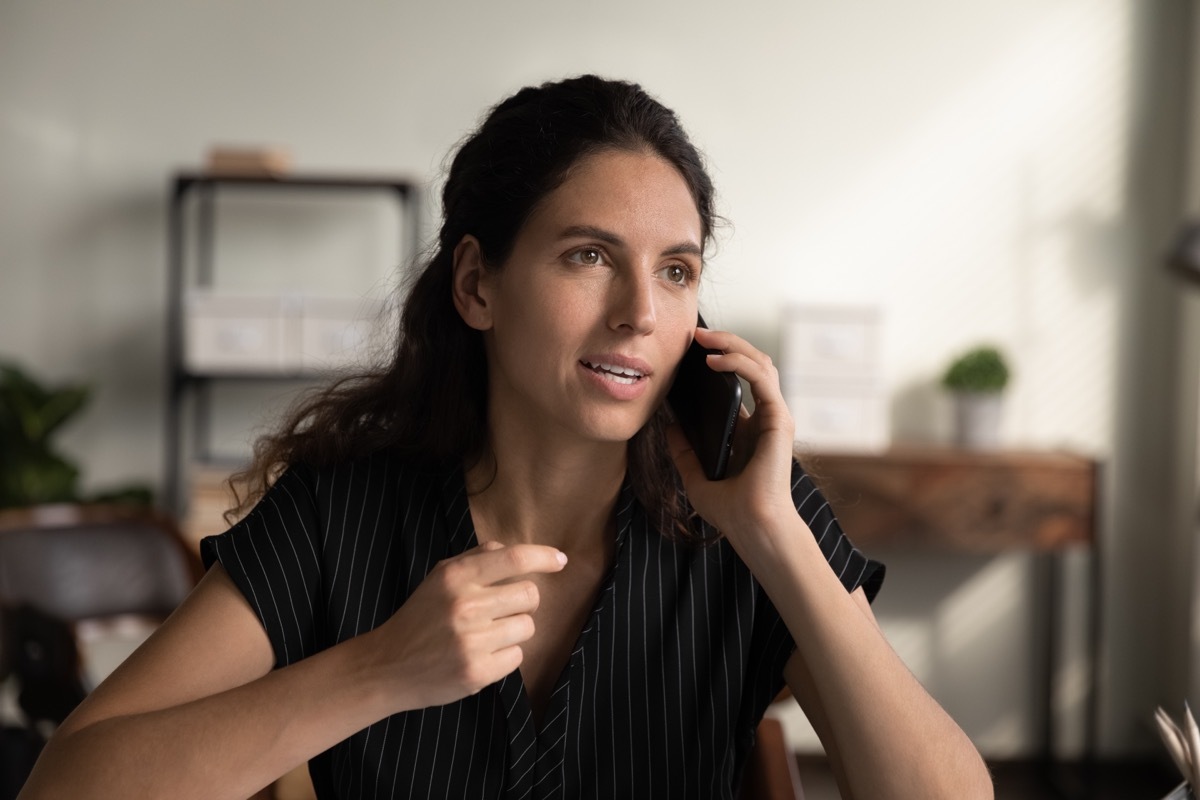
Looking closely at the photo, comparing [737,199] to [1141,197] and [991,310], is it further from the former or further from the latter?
[1141,197]

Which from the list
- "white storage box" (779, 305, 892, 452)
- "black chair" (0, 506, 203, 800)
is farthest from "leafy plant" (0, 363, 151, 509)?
"white storage box" (779, 305, 892, 452)

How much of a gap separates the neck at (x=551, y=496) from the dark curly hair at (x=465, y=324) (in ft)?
0.15

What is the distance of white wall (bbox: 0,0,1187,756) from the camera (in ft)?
12.7

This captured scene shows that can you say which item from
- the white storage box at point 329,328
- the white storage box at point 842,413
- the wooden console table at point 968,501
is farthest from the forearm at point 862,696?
the white storage box at point 329,328

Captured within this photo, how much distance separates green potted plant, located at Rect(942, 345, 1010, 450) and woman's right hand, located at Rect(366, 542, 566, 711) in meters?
2.84

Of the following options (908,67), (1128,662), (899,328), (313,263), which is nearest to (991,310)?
(899,328)

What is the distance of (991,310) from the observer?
3916mm

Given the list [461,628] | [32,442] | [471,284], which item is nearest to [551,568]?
[461,628]

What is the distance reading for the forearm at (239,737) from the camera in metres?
1.12

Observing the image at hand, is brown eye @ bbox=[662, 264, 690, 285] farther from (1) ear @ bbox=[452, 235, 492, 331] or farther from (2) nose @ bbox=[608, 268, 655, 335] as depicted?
(1) ear @ bbox=[452, 235, 492, 331]

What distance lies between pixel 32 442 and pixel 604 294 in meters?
2.87

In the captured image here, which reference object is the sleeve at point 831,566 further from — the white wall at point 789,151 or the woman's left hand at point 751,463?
the white wall at point 789,151

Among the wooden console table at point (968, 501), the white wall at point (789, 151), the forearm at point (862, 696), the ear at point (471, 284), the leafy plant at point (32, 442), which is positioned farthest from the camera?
the white wall at point (789, 151)

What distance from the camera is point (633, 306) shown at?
4.36ft
